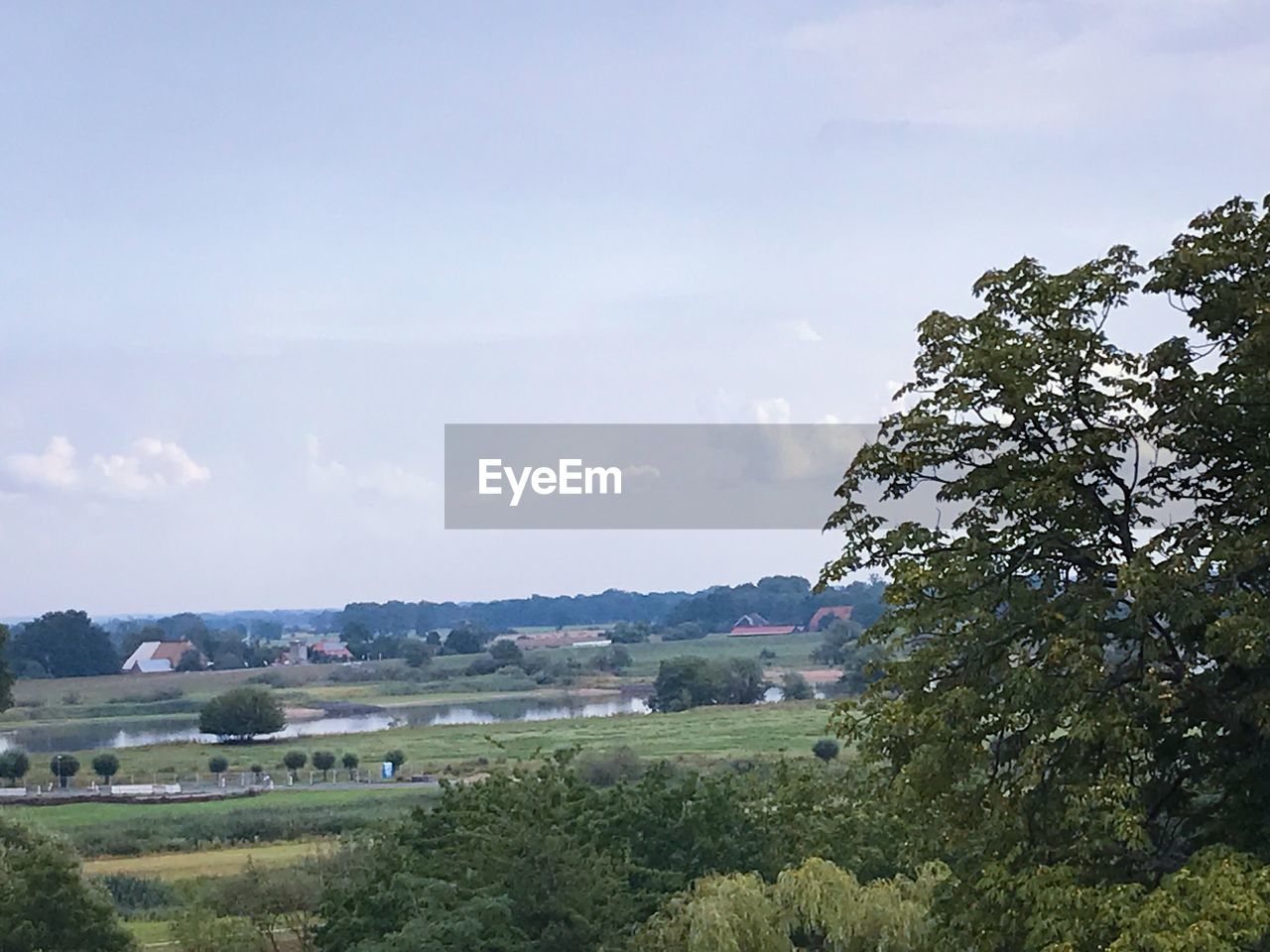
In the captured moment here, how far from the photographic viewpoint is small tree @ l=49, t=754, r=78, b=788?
6408 centimetres

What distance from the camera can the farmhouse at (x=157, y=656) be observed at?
132250 millimetres

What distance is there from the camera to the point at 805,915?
50.4 ft

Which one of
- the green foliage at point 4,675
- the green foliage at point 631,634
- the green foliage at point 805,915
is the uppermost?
the green foliage at point 4,675

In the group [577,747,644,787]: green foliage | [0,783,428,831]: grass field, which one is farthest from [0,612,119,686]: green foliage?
[577,747,644,787]: green foliage

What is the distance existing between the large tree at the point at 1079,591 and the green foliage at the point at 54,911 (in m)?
12.9

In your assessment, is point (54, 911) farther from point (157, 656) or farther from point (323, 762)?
point (157, 656)

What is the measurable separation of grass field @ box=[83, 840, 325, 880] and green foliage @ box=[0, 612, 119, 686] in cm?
8456

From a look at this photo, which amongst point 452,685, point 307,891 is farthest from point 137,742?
point 307,891

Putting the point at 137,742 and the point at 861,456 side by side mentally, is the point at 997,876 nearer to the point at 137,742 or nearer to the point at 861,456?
the point at 861,456

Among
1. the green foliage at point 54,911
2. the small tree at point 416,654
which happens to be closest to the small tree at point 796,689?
the small tree at point 416,654

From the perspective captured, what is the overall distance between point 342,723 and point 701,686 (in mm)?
22444

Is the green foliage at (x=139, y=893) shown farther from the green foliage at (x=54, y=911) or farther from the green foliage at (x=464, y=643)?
the green foliage at (x=464, y=643)

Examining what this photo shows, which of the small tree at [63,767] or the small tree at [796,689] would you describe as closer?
the small tree at [63,767]

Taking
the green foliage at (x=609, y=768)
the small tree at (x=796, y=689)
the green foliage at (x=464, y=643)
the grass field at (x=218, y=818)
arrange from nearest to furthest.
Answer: the green foliage at (x=609, y=768), the grass field at (x=218, y=818), the small tree at (x=796, y=689), the green foliage at (x=464, y=643)
